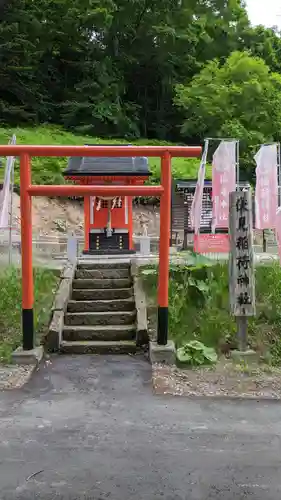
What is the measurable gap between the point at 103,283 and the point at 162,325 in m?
2.04

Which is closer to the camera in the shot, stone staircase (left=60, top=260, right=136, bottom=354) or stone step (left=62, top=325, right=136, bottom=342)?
stone staircase (left=60, top=260, right=136, bottom=354)

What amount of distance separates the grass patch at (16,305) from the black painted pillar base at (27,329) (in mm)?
240

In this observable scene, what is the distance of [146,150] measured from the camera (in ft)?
19.0

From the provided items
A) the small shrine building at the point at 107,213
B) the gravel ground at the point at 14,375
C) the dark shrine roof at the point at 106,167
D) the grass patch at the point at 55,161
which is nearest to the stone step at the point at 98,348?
the gravel ground at the point at 14,375

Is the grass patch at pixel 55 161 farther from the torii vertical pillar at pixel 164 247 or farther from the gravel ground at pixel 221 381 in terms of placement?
the gravel ground at pixel 221 381

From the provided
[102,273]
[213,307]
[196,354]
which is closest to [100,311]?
[102,273]

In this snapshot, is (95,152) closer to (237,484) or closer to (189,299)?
(189,299)

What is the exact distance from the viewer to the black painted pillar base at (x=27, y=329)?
19.1 ft

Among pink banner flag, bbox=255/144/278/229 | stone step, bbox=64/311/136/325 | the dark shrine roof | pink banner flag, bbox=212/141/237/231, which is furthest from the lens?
the dark shrine roof

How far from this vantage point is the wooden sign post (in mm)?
5777

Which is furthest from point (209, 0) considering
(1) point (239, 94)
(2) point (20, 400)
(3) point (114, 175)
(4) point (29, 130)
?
(2) point (20, 400)

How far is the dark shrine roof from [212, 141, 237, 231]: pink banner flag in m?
2.44

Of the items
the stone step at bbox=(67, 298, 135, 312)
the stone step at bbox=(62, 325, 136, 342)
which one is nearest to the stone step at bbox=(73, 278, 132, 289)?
the stone step at bbox=(67, 298, 135, 312)

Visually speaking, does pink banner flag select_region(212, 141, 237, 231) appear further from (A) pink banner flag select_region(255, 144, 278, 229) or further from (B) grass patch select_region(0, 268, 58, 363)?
(B) grass patch select_region(0, 268, 58, 363)
